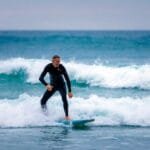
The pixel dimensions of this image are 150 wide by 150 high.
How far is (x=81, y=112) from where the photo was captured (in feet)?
48.5

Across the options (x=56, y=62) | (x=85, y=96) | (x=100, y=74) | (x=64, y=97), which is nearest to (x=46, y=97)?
(x=64, y=97)

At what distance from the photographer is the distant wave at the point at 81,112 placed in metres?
13.8

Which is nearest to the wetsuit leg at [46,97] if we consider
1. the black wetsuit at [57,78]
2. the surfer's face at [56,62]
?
the black wetsuit at [57,78]

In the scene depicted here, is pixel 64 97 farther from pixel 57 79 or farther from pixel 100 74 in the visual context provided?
pixel 100 74

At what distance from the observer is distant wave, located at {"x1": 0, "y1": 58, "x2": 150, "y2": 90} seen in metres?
21.5

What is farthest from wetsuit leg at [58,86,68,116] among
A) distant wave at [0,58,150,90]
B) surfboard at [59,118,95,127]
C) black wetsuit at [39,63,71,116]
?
distant wave at [0,58,150,90]

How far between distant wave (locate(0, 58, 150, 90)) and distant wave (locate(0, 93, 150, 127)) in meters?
5.48

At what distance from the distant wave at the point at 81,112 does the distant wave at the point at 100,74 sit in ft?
18.0

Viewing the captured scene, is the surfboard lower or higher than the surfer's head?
lower

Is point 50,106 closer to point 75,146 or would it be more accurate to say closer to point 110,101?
point 110,101

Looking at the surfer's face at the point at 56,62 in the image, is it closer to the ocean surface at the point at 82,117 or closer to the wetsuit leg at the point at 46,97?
the wetsuit leg at the point at 46,97

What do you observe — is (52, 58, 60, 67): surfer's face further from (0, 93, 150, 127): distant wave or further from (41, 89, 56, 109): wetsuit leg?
(0, 93, 150, 127): distant wave

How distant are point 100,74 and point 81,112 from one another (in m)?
8.89

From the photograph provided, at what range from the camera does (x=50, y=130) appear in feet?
42.7
